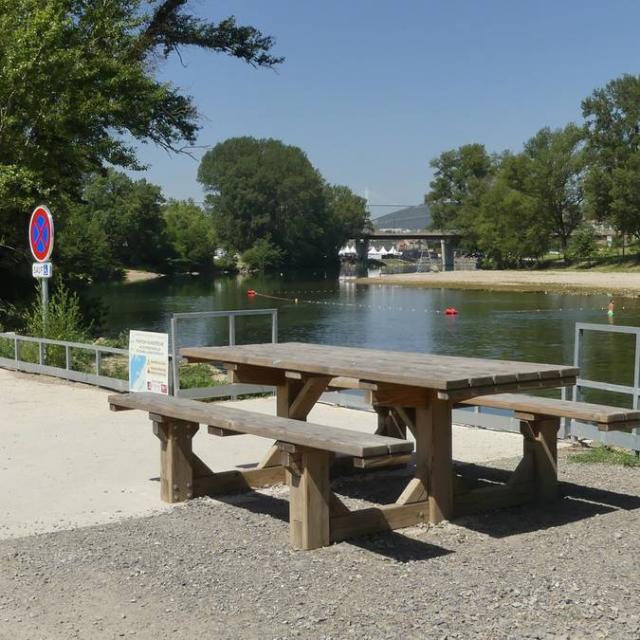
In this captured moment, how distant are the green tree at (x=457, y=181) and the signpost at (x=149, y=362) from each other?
360 feet

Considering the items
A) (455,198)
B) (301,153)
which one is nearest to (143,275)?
(301,153)

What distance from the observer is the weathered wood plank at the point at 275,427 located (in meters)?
5.46

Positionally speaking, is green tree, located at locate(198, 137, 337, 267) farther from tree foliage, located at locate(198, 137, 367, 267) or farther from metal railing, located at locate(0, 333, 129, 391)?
metal railing, located at locate(0, 333, 129, 391)

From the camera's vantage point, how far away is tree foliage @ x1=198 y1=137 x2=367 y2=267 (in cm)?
10938

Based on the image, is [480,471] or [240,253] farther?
[240,253]

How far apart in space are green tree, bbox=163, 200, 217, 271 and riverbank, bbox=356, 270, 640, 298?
29316 mm

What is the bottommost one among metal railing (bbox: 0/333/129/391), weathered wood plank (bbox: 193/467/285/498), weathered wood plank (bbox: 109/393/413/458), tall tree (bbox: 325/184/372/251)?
weathered wood plank (bbox: 193/467/285/498)

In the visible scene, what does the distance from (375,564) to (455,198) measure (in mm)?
122967

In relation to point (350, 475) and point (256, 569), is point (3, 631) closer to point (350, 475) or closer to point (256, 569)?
point (256, 569)

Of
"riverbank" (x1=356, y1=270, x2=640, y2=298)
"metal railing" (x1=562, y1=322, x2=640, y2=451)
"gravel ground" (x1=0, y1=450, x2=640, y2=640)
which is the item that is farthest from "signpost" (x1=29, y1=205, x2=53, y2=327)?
"riverbank" (x1=356, y1=270, x2=640, y2=298)

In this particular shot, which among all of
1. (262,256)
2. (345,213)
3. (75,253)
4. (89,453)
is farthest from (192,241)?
(89,453)

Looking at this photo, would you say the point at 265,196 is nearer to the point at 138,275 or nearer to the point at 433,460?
the point at 138,275

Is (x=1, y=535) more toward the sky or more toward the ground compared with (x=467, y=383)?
more toward the ground

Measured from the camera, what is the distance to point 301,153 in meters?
115
